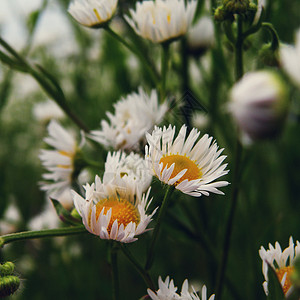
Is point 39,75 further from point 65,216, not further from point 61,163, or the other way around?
point 65,216

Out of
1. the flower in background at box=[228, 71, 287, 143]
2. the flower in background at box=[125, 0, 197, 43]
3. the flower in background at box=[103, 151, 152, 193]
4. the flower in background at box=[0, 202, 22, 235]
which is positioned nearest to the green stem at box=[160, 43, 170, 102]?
the flower in background at box=[125, 0, 197, 43]

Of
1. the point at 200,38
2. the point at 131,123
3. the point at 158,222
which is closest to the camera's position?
the point at 158,222

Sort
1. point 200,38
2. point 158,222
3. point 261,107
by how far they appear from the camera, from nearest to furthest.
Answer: point 261,107 < point 158,222 < point 200,38

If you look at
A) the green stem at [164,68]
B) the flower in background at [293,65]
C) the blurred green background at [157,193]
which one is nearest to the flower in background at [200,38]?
the blurred green background at [157,193]

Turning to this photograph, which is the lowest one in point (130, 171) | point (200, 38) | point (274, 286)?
point (274, 286)

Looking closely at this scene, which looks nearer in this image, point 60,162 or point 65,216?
point 65,216

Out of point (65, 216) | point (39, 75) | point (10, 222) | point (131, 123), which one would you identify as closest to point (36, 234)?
point (65, 216)

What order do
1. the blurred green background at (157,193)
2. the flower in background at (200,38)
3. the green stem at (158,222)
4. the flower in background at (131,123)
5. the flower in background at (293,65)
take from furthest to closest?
1. the flower in background at (200,38)
2. the blurred green background at (157,193)
3. the flower in background at (131,123)
4. the green stem at (158,222)
5. the flower in background at (293,65)

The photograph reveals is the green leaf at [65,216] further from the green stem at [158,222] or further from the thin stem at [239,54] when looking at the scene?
the thin stem at [239,54]
